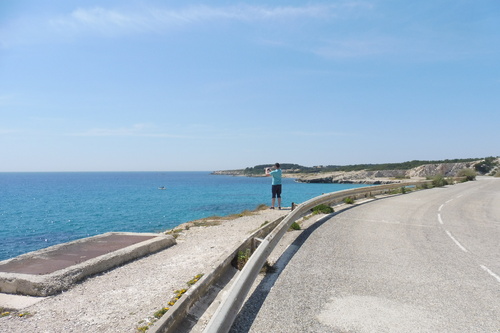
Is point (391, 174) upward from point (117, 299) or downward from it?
upward

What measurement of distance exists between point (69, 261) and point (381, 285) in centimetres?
571

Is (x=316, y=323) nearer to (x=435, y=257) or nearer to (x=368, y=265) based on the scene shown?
(x=368, y=265)

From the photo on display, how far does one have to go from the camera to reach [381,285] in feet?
19.3

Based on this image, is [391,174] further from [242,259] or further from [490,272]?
[242,259]

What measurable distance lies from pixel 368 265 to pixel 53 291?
5.43m

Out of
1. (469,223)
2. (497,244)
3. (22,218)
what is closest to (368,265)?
(497,244)

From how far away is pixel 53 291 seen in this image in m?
5.73

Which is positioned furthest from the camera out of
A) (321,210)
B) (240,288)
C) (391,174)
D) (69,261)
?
(391,174)

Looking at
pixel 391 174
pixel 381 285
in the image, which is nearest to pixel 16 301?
pixel 381 285

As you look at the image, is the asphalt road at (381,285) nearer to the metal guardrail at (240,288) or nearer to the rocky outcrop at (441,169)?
the metal guardrail at (240,288)

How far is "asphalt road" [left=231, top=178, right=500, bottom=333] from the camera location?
175 inches

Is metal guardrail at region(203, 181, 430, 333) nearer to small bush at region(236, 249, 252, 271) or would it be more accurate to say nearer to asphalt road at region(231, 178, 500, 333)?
asphalt road at region(231, 178, 500, 333)

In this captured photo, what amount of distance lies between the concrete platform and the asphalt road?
3141 millimetres

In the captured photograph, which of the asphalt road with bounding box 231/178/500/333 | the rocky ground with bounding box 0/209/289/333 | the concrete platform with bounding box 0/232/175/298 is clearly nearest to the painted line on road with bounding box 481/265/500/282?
the asphalt road with bounding box 231/178/500/333
